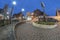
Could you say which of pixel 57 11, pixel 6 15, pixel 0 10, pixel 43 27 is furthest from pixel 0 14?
pixel 43 27

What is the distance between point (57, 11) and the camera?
1393 inches

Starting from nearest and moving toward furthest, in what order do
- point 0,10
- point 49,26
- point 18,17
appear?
point 49,26 < point 0,10 < point 18,17

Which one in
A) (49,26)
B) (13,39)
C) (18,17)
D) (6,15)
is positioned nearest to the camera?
(13,39)

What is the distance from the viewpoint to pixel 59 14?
35.2 metres

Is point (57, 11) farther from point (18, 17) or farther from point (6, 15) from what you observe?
point (6, 15)

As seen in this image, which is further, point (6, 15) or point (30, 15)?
point (30, 15)

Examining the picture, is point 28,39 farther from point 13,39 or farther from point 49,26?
point 49,26

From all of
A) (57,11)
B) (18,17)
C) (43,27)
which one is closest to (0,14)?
(18,17)

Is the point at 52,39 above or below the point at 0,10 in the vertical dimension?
below

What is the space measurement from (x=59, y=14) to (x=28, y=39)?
26.6 m

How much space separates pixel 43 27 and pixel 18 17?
2324 centimetres

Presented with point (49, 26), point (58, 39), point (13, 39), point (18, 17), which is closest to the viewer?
point (13, 39)

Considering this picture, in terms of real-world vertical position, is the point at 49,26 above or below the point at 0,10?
below

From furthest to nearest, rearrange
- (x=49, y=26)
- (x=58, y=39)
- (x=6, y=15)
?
(x=6, y=15)
(x=49, y=26)
(x=58, y=39)
